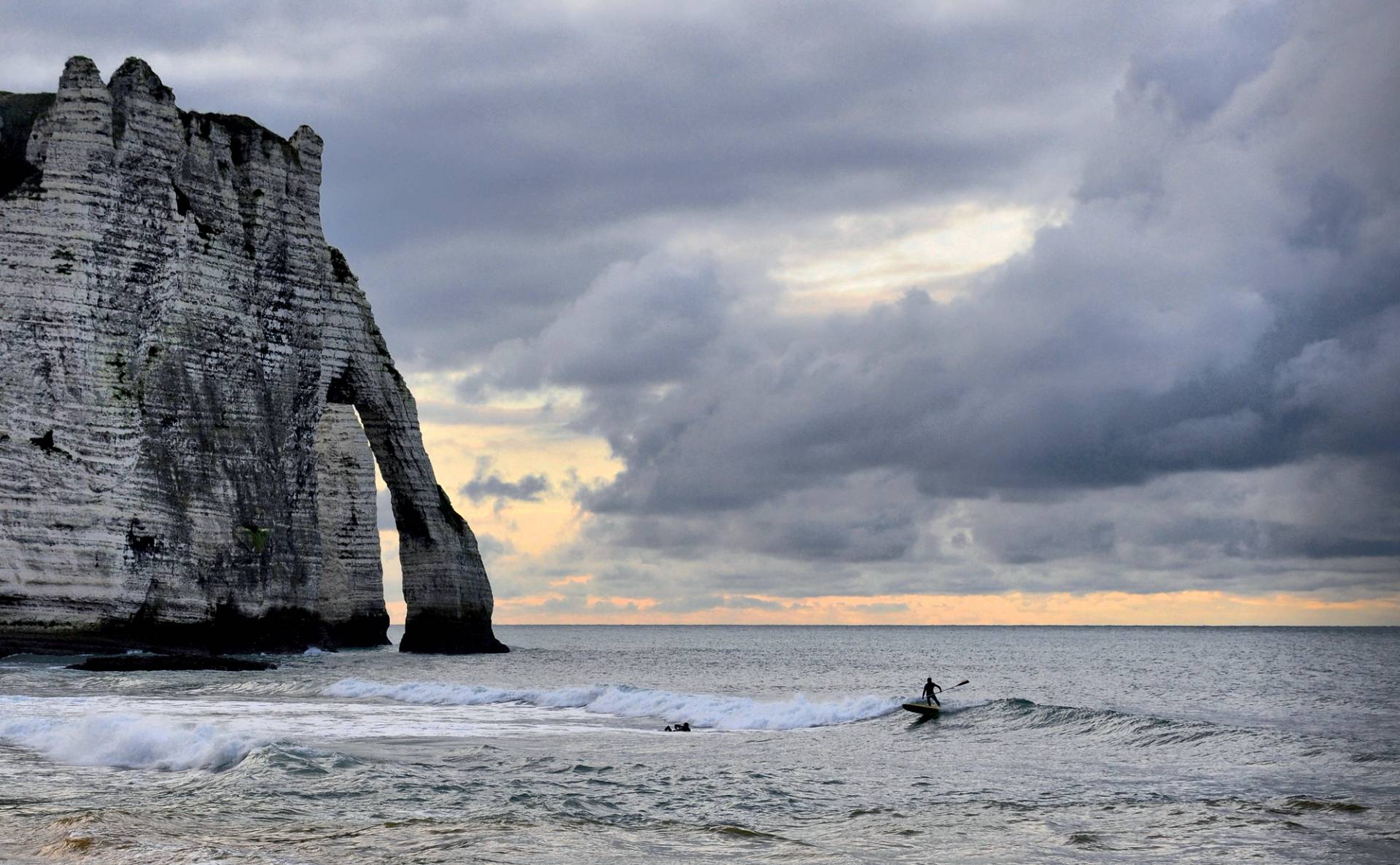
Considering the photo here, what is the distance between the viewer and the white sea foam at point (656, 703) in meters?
31.4

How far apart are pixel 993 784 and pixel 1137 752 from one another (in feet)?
17.7

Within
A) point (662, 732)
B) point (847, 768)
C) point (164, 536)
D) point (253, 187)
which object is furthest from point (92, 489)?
point (847, 768)

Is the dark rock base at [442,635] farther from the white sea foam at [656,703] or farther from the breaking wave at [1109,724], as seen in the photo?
the breaking wave at [1109,724]

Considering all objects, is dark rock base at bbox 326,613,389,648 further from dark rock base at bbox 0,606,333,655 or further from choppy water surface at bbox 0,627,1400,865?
choppy water surface at bbox 0,627,1400,865

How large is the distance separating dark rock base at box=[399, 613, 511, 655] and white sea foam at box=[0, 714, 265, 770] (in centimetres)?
3832

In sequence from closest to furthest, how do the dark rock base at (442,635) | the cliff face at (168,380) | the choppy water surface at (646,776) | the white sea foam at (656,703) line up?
the choppy water surface at (646,776) → the white sea foam at (656,703) → the cliff face at (168,380) → the dark rock base at (442,635)

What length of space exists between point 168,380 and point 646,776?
34.8 meters

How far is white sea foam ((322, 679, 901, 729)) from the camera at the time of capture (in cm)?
3136

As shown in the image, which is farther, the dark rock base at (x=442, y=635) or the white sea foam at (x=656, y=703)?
the dark rock base at (x=442, y=635)

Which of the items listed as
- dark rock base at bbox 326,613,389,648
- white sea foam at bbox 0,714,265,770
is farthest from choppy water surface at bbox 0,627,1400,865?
dark rock base at bbox 326,613,389,648

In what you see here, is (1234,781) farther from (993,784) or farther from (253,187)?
(253,187)

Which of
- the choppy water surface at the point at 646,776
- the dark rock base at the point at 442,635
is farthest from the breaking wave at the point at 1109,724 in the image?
the dark rock base at the point at 442,635

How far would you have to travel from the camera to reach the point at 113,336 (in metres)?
47.8

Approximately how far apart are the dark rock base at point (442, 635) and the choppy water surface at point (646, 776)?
21.2 metres
